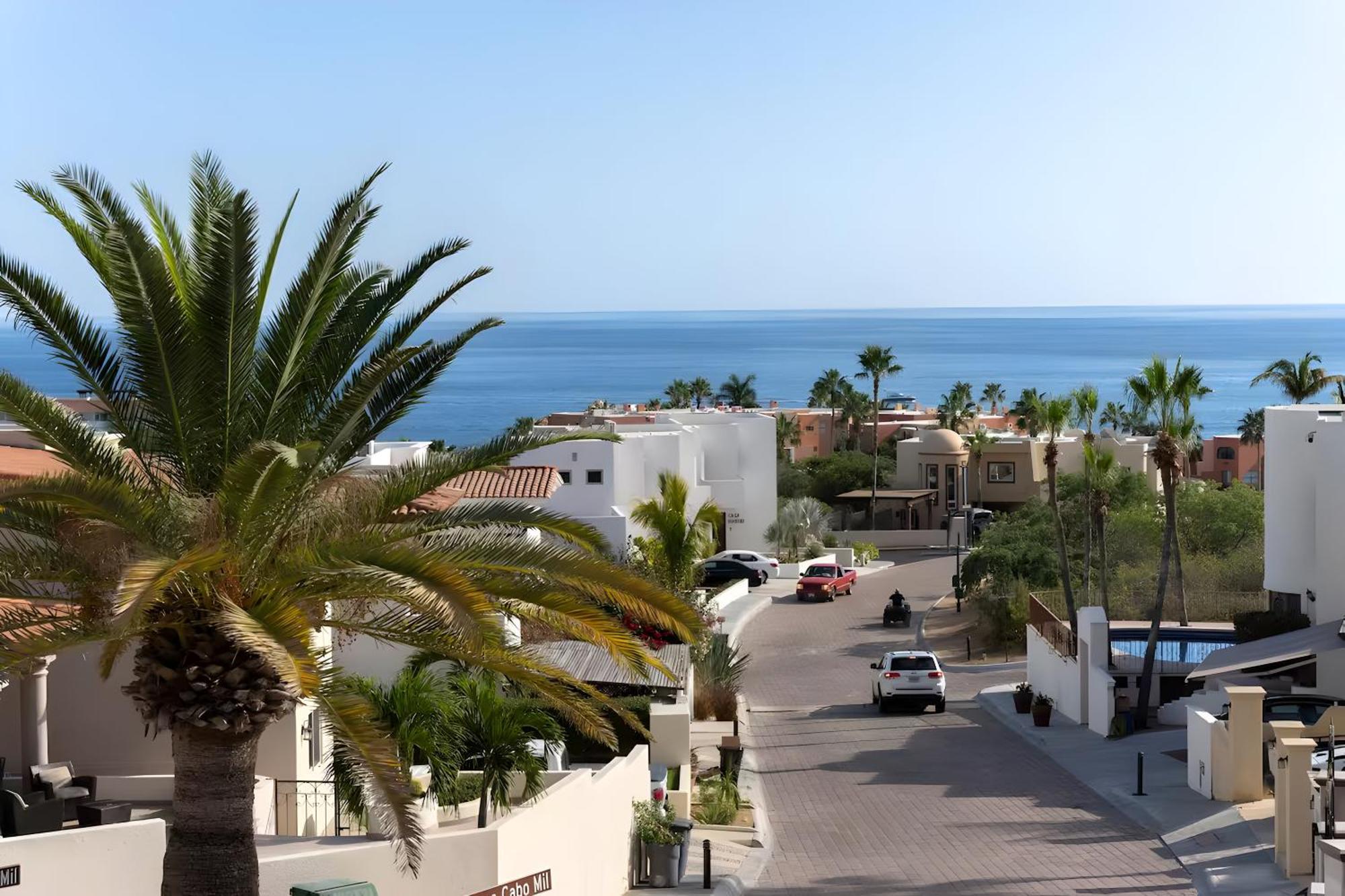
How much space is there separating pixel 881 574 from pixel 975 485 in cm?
1770

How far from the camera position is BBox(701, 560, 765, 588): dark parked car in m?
56.9

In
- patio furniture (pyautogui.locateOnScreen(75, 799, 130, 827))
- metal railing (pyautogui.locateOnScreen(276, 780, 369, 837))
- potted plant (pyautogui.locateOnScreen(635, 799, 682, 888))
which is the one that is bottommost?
potted plant (pyautogui.locateOnScreen(635, 799, 682, 888))

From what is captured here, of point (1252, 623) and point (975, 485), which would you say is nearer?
point (1252, 623)

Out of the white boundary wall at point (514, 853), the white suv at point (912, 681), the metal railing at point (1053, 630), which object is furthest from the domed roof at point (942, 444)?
the white boundary wall at point (514, 853)

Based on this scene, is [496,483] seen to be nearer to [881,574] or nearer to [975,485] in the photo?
[881,574]

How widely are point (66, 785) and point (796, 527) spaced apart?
5183cm

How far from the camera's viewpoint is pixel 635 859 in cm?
1823

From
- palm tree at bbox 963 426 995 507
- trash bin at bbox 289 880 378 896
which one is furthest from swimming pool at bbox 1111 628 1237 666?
palm tree at bbox 963 426 995 507

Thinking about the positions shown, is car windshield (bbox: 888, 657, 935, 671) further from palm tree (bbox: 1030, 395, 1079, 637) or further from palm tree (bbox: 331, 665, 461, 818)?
palm tree (bbox: 331, 665, 461, 818)

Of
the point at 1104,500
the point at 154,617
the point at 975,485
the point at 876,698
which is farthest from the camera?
the point at 975,485

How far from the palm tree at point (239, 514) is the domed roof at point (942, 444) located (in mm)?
67230

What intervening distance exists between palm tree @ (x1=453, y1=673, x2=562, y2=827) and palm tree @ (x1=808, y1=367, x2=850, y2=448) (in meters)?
79.4

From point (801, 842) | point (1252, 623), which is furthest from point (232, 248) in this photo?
point (1252, 623)

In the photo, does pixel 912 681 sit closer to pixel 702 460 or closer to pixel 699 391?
pixel 702 460
